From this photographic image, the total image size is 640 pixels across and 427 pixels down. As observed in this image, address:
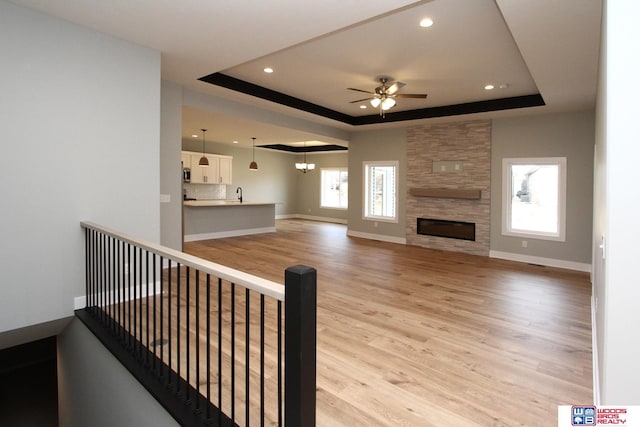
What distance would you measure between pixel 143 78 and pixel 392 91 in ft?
10.1

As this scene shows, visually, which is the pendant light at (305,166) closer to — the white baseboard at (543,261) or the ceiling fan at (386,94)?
the white baseboard at (543,261)

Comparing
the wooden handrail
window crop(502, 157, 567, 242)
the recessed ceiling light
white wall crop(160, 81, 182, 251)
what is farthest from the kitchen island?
the recessed ceiling light

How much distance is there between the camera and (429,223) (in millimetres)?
7469

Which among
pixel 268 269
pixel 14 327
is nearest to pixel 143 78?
pixel 14 327

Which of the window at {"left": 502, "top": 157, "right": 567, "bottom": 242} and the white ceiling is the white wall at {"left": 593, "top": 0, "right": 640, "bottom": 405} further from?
the window at {"left": 502, "top": 157, "right": 567, "bottom": 242}

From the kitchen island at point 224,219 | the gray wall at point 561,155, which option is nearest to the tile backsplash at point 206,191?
the kitchen island at point 224,219

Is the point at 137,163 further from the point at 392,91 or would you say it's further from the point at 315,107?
→ the point at 315,107

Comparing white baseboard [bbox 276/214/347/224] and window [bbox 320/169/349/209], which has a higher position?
window [bbox 320/169/349/209]

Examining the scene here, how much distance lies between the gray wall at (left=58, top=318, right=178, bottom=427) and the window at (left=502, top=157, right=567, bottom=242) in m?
6.37

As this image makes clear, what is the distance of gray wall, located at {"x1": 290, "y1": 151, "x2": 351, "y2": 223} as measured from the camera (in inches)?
494

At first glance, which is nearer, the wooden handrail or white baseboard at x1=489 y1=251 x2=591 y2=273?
the wooden handrail

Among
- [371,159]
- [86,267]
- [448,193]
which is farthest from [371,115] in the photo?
[86,267]

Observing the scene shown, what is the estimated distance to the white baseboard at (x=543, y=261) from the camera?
225 inches

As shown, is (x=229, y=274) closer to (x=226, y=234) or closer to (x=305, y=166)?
(x=226, y=234)
